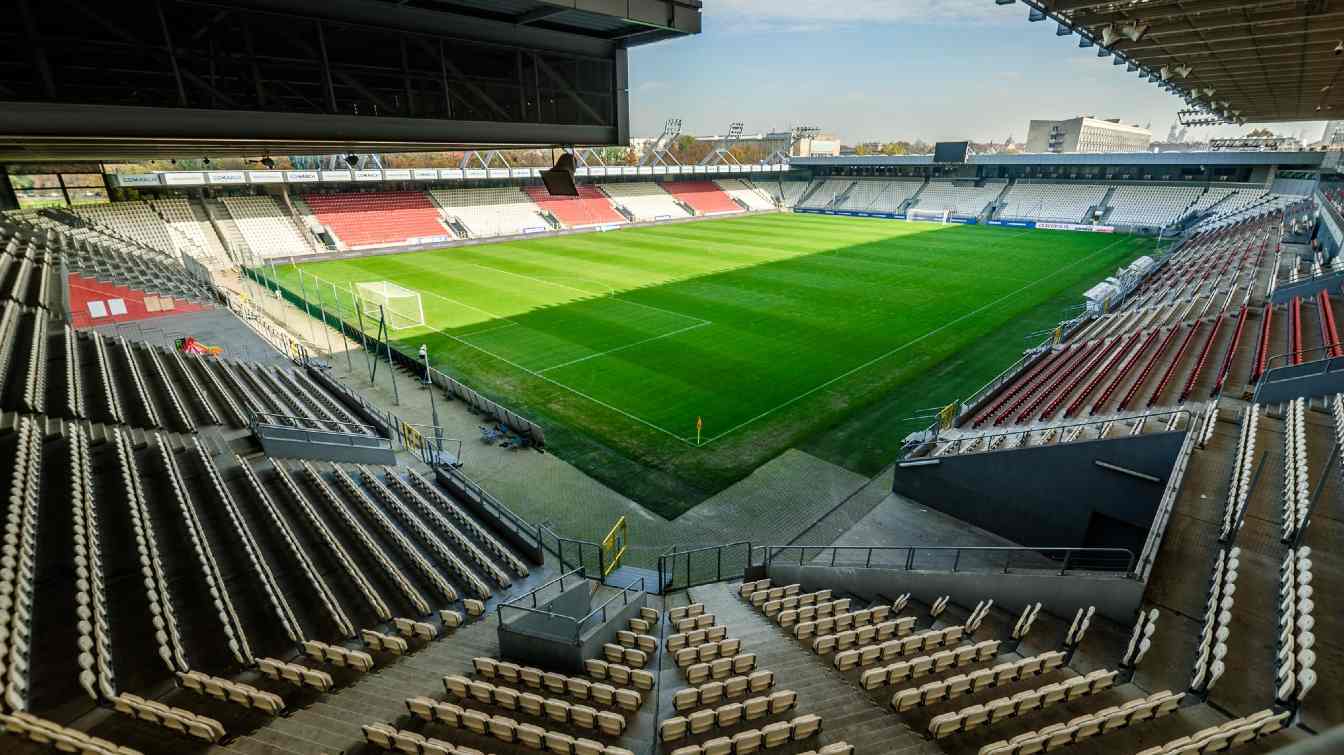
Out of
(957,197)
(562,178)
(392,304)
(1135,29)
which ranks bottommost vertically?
(392,304)

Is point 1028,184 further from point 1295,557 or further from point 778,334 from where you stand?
point 1295,557

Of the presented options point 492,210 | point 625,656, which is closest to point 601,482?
point 625,656

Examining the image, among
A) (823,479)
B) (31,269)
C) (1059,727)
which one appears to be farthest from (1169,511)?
(31,269)

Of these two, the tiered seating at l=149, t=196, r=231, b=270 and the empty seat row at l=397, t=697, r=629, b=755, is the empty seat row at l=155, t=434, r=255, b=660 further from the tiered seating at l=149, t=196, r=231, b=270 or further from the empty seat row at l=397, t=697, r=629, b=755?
the tiered seating at l=149, t=196, r=231, b=270

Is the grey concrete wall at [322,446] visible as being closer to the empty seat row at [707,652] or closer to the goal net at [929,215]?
the empty seat row at [707,652]

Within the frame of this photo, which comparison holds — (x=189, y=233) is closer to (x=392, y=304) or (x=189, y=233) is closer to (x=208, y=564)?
(x=392, y=304)

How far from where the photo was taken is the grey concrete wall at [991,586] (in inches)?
300

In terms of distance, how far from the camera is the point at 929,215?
63938mm

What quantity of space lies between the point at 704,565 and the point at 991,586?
5071 mm

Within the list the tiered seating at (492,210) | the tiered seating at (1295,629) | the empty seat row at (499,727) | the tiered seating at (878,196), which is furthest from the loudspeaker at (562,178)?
the tiered seating at (878,196)


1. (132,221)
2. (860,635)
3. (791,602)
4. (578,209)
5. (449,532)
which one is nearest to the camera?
(860,635)

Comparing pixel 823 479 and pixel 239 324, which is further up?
pixel 239 324

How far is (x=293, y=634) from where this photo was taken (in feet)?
25.3

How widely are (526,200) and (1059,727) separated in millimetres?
58824
